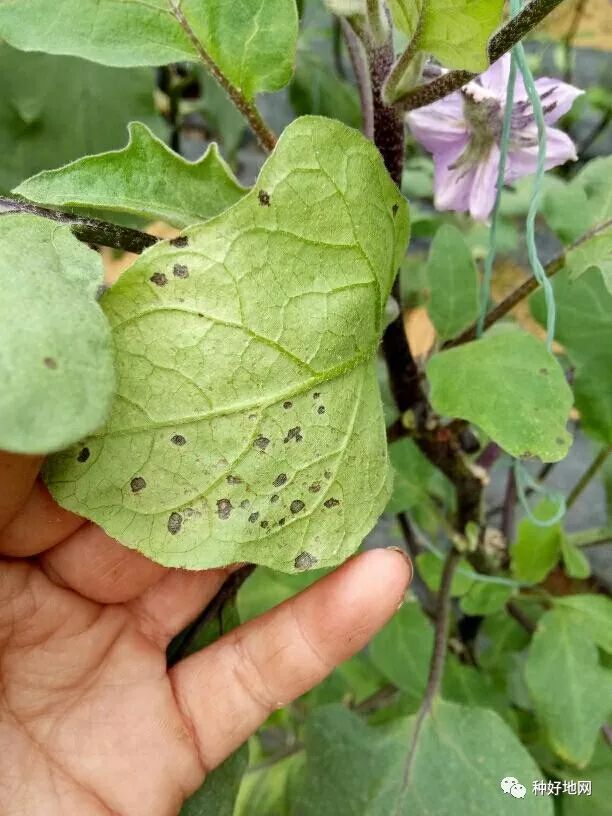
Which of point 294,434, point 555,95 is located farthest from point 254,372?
point 555,95

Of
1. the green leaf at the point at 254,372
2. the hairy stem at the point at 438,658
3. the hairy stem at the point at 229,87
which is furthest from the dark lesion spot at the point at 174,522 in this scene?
the hairy stem at the point at 438,658

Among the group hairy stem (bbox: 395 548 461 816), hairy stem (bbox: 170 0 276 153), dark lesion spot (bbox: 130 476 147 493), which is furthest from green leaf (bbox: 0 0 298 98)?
hairy stem (bbox: 395 548 461 816)

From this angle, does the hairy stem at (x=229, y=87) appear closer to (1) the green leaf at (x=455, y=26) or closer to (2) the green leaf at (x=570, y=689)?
(1) the green leaf at (x=455, y=26)

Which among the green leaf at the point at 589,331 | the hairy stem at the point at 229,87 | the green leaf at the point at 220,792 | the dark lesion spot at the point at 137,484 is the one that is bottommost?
the green leaf at the point at 220,792

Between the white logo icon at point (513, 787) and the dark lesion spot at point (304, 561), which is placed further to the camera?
the white logo icon at point (513, 787)

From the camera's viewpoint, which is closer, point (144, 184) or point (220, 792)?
point (144, 184)

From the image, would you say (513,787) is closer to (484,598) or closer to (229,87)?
(484,598)

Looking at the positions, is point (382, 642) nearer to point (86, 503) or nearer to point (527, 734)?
point (527, 734)
